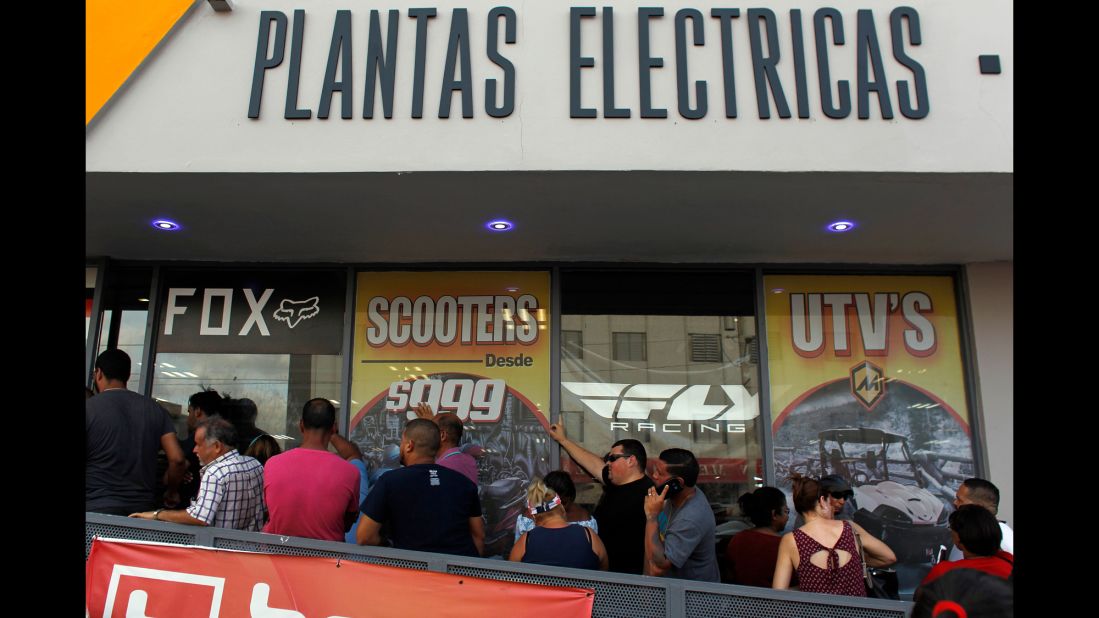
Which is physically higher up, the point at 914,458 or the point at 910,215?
the point at 910,215

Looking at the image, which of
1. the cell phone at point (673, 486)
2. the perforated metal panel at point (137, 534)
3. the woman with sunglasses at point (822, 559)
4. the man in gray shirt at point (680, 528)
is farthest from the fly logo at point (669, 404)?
the perforated metal panel at point (137, 534)

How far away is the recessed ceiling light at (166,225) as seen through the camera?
5495mm

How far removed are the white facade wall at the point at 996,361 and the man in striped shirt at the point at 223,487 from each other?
18.2 ft

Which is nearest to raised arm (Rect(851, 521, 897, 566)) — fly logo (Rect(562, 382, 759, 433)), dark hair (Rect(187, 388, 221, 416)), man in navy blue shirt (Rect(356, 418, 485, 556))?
fly logo (Rect(562, 382, 759, 433))

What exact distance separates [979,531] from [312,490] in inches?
132

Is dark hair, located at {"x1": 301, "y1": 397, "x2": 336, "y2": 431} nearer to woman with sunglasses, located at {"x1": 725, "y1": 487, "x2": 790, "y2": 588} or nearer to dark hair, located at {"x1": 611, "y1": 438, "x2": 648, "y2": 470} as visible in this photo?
dark hair, located at {"x1": 611, "y1": 438, "x2": 648, "y2": 470}

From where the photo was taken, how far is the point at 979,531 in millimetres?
3266

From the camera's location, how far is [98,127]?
15.3 ft

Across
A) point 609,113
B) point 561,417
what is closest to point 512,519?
point 561,417

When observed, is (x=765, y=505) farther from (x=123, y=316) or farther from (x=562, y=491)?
(x=123, y=316)

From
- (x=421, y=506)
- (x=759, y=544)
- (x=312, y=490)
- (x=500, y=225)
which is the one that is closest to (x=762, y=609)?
(x=759, y=544)
